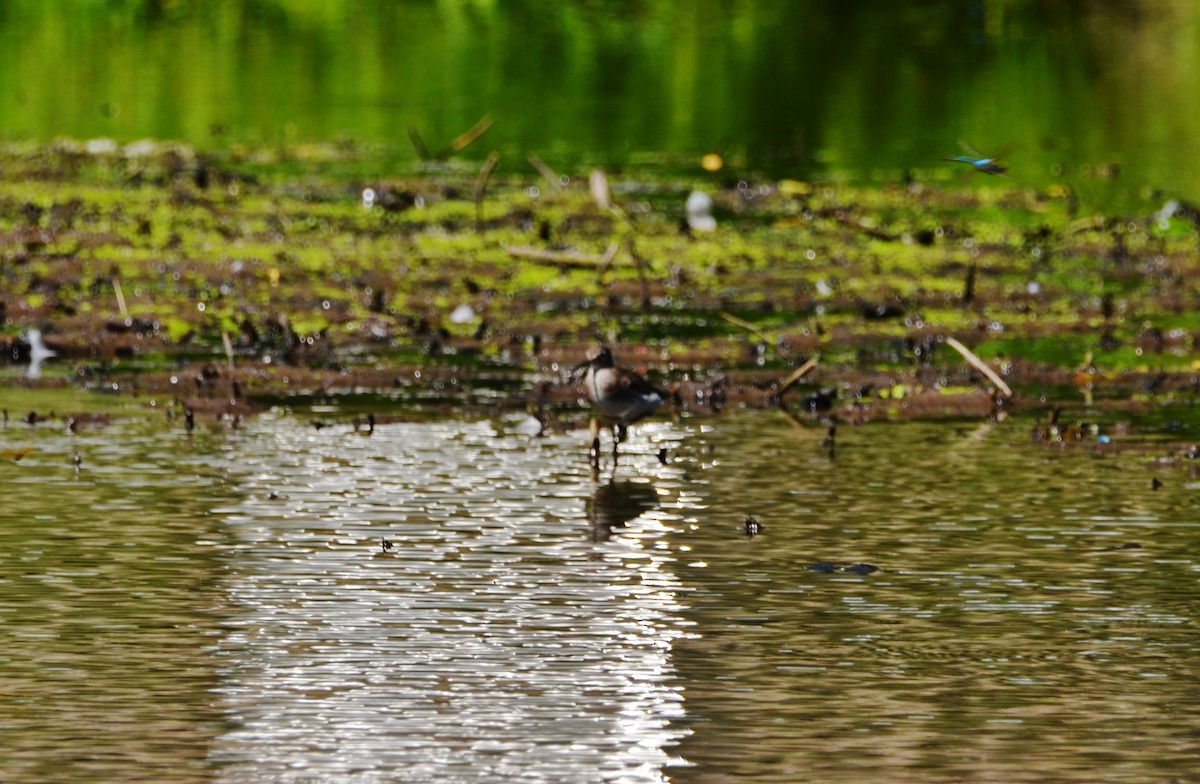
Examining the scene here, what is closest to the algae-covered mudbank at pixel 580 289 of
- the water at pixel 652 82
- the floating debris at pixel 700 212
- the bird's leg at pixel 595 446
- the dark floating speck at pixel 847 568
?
the floating debris at pixel 700 212

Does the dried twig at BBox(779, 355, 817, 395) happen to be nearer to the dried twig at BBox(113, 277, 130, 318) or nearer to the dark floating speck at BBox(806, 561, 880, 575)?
the dark floating speck at BBox(806, 561, 880, 575)

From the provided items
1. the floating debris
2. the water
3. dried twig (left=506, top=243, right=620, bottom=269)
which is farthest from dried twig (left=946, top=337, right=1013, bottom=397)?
the water

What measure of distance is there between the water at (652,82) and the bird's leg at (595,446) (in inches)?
423

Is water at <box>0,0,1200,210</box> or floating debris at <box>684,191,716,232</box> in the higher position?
water at <box>0,0,1200,210</box>

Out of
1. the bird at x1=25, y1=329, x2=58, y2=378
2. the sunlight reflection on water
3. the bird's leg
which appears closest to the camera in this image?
the sunlight reflection on water

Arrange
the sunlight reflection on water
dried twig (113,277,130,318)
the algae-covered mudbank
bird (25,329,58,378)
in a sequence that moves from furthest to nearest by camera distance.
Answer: dried twig (113,277,130,318) → bird (25,329,58,378) → the algae-covered mudbank → the sunlight reflection on water

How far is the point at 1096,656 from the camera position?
311 inches

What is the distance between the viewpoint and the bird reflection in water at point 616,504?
980 cm

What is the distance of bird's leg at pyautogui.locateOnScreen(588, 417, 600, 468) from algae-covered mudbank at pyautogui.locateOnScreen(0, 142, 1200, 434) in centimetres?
98

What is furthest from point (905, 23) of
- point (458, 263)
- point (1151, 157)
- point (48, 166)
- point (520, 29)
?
point (458, 263)

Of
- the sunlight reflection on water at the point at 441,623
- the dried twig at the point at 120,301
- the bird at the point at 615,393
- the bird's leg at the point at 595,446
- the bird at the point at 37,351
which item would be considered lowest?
the sunlight reflection on water at the point at 441,623

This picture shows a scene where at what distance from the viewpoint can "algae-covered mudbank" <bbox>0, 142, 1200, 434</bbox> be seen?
13125 mm

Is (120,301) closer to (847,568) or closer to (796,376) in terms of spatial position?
(796,376)

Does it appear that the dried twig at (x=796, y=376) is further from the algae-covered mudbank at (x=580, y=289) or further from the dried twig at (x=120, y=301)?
the dried twig at (x=120, y=301)
